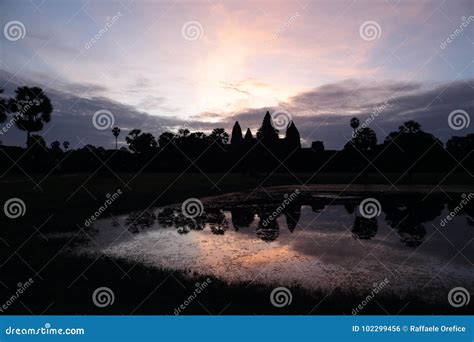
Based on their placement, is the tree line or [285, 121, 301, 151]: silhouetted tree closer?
the tree line

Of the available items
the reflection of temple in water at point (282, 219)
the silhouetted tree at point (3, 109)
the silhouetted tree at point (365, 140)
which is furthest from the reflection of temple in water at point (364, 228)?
the silhouetted tree at point (365, 140)

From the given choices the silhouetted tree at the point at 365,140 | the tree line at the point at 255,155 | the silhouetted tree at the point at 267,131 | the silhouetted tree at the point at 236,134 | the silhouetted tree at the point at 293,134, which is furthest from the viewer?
the silhouetted tree at the point at 236,134

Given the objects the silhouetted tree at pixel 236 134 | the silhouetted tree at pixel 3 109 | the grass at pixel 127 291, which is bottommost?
the silhouetted tree at pixel 3 109

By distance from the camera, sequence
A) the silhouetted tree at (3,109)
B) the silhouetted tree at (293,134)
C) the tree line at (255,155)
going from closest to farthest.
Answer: the silhouetted tree at (3,109), the tree line at (255,155), the silhouetted tree at (293,134)

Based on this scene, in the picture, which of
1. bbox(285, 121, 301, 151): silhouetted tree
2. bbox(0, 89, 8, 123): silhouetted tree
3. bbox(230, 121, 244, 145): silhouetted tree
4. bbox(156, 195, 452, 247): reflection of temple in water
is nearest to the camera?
bbox(156, 195, 452, 247): reflection of temple in water

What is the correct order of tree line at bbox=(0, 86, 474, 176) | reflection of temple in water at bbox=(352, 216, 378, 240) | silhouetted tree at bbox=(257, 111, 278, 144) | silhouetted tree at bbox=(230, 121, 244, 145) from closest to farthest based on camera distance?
reflection of temple in water at bbox=(352, 216, 378, 240)
tree line at bbox=(0, 86, 474, 176)
silhouetted tree at bbox=(257, 111, 278, 144)
silhouetted tree at bbox=(230, 121, 244, 145)

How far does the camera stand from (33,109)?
50.5 metres

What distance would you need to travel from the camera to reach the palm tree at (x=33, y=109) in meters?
49.9

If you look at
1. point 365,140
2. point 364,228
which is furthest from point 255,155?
point 364,228

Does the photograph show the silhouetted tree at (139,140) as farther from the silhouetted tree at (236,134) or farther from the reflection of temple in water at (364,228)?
the reflection of temple in water at (364,228)

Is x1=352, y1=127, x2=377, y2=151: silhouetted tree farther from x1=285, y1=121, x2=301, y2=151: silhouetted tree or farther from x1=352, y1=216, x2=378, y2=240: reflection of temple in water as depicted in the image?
x1=352, y1=216, x2=378, y2=240: reflection of temple in water

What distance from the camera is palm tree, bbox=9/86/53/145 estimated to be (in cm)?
4988

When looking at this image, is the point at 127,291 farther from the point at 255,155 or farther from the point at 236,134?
the point at 236,134

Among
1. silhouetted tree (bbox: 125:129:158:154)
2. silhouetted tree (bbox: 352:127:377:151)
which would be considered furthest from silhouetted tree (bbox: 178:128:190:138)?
silhouetted tree (bbox: 352:127:377:151)
